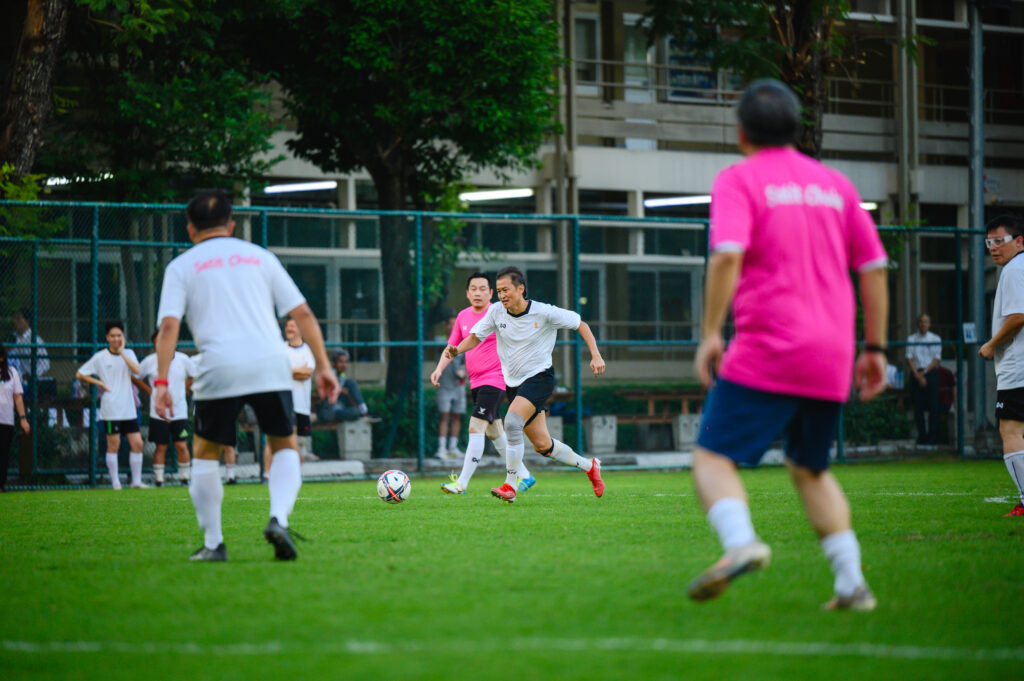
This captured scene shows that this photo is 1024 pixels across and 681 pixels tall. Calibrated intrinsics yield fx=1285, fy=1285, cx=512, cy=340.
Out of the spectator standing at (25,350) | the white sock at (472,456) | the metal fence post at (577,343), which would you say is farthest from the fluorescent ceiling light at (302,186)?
the white sock at (472,456)

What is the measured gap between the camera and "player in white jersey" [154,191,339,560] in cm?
688

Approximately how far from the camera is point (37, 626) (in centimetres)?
512

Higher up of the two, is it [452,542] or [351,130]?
[351,130]

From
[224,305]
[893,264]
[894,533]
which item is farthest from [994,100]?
[224,305]

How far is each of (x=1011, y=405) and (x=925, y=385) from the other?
1166 cm

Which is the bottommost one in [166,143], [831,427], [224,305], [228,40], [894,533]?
[894,533]

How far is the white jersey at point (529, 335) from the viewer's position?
1182 centimetres

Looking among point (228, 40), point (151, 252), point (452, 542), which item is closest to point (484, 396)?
point (452, 542)

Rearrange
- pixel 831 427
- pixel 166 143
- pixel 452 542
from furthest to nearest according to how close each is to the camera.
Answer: pixel 166 143 → pixel 452 542 → pixel 831 427

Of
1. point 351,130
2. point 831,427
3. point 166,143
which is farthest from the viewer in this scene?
point 351,130

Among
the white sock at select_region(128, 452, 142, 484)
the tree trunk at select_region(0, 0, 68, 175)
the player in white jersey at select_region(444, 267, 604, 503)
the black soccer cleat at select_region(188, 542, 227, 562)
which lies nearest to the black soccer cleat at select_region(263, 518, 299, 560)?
the black soccer cleat at select_region(188, 542, 227, 562)

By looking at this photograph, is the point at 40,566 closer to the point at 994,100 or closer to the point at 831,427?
the point at 831,427

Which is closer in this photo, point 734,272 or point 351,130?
point 734,272

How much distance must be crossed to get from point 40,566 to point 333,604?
2.55 m
